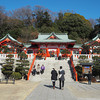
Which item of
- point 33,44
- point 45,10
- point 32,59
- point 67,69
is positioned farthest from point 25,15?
point 67,69

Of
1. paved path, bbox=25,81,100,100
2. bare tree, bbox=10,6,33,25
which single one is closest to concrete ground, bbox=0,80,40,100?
paved path, bbox=25,81,100,100

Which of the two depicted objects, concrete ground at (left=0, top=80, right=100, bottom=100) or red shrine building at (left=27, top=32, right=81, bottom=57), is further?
red shrine building at (left=27, top=32, right=81, bottom=57)

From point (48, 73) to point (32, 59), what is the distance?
5.39 metres

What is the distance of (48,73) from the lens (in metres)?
19.8

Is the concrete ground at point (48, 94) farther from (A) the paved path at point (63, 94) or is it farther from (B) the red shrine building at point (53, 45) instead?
(B) the red shrine building at point (53, 45)

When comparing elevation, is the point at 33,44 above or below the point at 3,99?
above

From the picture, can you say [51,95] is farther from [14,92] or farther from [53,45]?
[53,45]

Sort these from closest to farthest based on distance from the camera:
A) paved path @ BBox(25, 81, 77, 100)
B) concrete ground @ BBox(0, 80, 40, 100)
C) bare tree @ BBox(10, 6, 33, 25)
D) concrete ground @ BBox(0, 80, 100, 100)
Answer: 1. paved path @ BBox(25, 81, 77, 100)
2. concrete ground @ BBox(0, 80, 100, 100)
3. concrete ground @ BBox(0, 80, 40, 100)
4. bare tree @ BBox(10, 6, 33, 25)

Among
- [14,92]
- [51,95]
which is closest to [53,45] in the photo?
[14,92]

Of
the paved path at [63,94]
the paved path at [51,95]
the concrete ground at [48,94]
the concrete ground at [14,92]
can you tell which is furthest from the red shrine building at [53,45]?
the paved path at [51,95]

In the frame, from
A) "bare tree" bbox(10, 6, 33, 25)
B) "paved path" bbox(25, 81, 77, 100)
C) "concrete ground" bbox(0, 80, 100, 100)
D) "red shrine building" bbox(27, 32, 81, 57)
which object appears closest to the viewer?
"paved path" bbox(25, 81, 77, 100)

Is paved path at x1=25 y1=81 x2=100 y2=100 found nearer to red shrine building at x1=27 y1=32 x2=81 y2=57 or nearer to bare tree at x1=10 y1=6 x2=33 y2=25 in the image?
red shrine building at x1=27 y1=32 x2=81 y2=57

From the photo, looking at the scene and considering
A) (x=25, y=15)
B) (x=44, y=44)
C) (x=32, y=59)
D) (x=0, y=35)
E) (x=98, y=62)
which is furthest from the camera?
(x=25, y=15)

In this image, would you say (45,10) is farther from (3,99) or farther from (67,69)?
(3,99)
